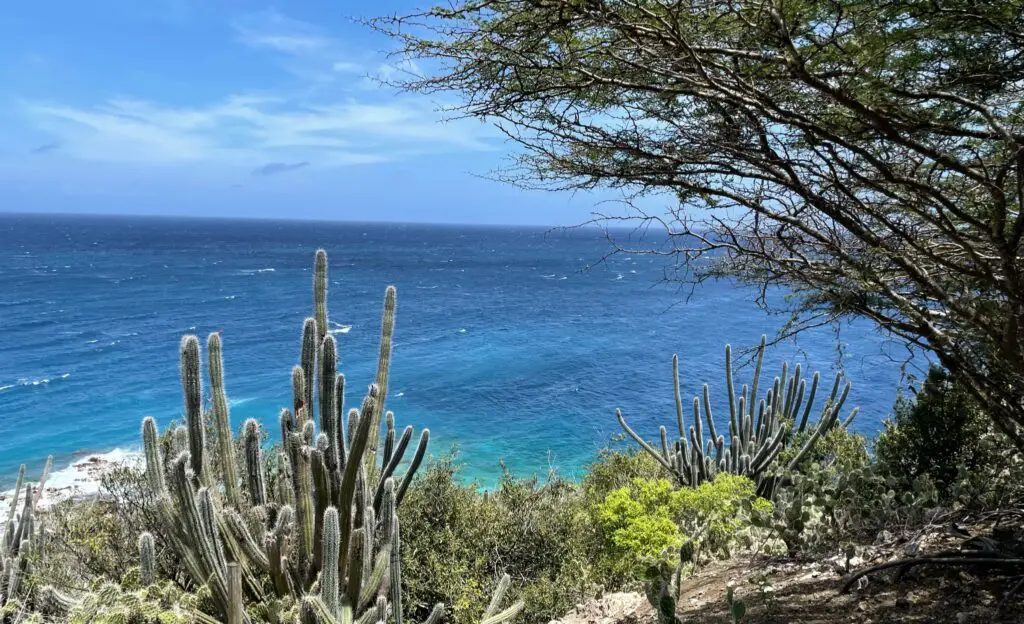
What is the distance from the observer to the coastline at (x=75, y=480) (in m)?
14.4

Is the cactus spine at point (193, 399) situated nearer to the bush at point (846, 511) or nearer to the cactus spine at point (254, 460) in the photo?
the cactus spine at point (254, 460)

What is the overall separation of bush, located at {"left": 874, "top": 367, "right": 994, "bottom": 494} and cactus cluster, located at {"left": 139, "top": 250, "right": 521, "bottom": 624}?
11.6 ft

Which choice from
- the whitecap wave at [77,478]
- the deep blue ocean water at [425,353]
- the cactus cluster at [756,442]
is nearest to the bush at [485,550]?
the cactus cluster at [756,442]

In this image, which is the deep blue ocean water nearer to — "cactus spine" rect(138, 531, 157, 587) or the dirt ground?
the dirt ground

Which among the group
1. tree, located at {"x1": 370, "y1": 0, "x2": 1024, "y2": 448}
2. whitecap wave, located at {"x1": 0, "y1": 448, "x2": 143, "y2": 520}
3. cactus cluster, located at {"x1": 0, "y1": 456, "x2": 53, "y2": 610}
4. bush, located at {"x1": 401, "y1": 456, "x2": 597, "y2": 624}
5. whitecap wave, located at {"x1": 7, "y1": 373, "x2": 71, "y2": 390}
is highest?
tree, located at {"x1": 370, "y1": 0, "x2": 1024, "y2": 448}

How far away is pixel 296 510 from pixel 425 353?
24684 millimetres

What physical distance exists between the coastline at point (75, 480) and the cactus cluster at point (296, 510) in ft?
33.6

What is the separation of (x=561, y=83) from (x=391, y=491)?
3800mm

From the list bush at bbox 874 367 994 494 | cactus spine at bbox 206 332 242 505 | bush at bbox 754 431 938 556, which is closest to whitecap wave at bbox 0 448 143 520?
cactus spine at bbox 206 332 242 505

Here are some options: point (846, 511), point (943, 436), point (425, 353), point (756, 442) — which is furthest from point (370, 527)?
point (425, 353)

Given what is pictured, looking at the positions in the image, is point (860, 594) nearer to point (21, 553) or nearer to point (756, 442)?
point (756, 442)

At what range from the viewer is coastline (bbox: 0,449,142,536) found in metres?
14.4

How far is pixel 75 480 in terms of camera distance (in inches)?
643

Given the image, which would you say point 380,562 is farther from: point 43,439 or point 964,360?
point 43,439
